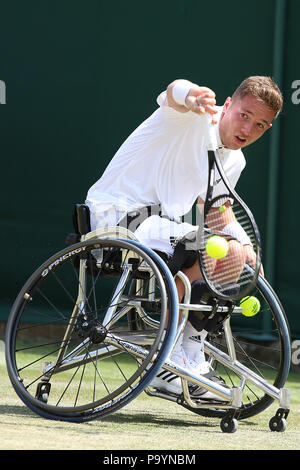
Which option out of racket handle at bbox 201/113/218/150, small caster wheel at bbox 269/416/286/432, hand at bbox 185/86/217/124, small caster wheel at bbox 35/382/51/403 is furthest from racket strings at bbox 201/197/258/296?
small caster wheel at bbox 35/382/51/403

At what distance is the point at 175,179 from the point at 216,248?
1.03 ft

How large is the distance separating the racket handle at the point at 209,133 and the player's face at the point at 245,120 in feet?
0.46

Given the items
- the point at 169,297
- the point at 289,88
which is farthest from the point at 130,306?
the point at 289,88

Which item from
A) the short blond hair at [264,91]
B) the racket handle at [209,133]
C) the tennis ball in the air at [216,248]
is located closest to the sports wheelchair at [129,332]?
the tennis ball in the air at [216,248]

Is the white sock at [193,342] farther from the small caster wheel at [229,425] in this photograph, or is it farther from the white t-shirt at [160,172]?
the white t-shirt at [160,172]

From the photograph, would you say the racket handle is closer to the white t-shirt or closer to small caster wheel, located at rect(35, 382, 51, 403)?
the white t-shirt

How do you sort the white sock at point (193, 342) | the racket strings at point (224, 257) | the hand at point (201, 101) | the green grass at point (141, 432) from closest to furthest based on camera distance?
the green grass at point (141, 432)
the hand at point (201, 101)
the racket strings at point (224, 257)
the white sock at point (193, 342)

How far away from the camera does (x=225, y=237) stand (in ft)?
9.32

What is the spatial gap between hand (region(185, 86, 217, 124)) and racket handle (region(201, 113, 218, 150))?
0.03m

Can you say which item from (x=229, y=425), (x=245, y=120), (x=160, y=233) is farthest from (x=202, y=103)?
(x=229, y=425)

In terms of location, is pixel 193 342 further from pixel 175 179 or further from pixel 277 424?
pixel 175 179

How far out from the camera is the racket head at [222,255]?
2.74 metres

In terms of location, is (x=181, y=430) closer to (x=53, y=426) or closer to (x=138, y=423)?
(x=138, y=423)

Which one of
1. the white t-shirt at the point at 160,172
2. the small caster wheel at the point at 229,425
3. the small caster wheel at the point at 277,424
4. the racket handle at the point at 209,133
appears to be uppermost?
the racket handle at the point at 209,133
